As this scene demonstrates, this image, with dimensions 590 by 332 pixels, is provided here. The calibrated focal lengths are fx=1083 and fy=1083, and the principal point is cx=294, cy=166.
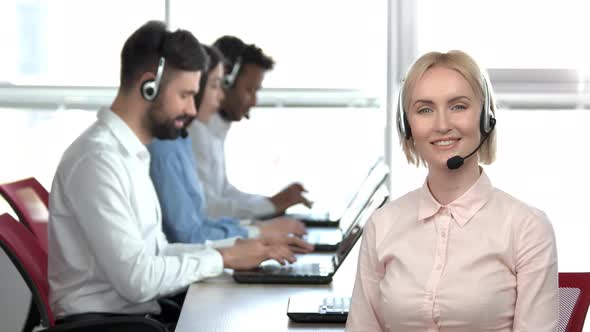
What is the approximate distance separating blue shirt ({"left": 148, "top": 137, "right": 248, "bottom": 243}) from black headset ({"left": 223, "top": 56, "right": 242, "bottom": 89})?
3.01 feet

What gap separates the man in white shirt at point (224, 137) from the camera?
4648 millimetres

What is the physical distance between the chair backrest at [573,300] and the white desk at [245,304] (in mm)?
496

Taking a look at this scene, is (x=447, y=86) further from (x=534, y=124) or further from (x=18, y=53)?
(x=18, y=53)

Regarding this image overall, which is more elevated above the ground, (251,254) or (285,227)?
(251,254)

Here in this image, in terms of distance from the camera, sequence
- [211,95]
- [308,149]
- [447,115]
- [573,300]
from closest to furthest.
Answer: [447,115]
[573,300]
[211,95]
[308,149]

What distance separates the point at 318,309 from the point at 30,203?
1486mm

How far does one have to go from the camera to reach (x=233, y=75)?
4.95 metres

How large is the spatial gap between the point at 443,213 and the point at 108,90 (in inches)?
150

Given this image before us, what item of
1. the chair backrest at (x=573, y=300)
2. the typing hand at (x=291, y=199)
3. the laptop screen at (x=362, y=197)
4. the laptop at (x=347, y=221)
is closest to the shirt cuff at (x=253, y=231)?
the laptop at (x=347, y=221)

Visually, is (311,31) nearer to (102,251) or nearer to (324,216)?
(324,216)

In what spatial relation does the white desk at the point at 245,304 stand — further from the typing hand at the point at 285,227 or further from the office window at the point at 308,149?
the office window at the point at 308,149

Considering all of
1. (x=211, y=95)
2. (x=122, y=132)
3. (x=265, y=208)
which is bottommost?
(x=265, y=208)

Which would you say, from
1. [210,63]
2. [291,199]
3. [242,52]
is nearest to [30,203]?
[210,63]

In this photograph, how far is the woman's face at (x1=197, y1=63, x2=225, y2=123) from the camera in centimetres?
453
